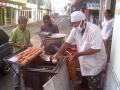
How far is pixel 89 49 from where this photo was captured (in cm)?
511

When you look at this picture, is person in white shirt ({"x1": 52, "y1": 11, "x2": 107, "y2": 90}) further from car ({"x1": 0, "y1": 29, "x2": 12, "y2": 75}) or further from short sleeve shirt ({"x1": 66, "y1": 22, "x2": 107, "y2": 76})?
car ({"x1": 0, "y1": 29, "x2": 12, "y2": 75})

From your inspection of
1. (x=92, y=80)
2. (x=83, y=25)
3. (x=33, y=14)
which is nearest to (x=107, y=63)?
(x=92, y=80)

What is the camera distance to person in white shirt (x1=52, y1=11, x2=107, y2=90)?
5090mm

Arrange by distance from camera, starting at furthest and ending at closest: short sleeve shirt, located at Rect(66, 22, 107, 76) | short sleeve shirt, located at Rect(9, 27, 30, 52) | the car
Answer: the car
short sleeve shirt, located at Rect(9, 27, 30, 52)
short sleeve shirt, located at Rect(66, 22, 107, 76)

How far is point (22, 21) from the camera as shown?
6617 millimetres

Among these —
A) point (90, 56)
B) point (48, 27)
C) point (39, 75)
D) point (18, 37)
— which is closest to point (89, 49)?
point (90, 56)

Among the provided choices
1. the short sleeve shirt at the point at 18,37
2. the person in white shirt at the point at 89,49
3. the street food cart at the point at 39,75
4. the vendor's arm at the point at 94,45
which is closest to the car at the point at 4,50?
the short sleeve shirt at the point at 18,37

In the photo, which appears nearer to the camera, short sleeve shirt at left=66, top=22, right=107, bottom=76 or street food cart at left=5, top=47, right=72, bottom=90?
street food cart at left=5, top=47, right=72, bottom=90

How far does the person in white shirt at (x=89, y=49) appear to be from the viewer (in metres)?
5.09

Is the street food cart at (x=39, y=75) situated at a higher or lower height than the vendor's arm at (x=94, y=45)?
lower

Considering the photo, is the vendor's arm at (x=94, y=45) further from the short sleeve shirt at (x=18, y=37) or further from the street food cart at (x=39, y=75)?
the short sleeve shirt at (x=18, y=37)

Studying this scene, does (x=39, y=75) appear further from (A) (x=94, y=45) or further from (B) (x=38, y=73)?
(A) (x=94, y=45)

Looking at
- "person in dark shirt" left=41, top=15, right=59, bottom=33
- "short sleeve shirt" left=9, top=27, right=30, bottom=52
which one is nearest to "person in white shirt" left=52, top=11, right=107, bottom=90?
"short sleeve shirt" left=9, top=27, right=30, bottom=52

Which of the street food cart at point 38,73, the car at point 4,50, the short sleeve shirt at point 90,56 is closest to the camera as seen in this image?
the street food cart at point 38,73
